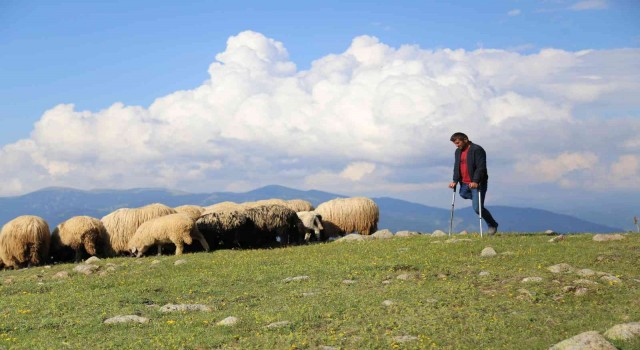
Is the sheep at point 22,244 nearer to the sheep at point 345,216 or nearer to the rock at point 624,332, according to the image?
the sheep at point 345,216

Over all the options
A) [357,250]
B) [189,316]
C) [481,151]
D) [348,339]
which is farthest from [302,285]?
[481,151]

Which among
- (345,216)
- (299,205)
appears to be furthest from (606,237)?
(299,205)

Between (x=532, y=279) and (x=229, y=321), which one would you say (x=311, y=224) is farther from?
(x=229, y=321)

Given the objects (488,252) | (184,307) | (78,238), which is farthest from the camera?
(78,238)

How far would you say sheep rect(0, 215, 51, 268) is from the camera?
92.6 feet

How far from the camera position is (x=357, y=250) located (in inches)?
931

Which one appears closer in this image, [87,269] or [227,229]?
[87,269]

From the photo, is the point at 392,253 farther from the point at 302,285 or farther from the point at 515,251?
the point at 302,285

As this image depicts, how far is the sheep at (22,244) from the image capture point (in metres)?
28.2

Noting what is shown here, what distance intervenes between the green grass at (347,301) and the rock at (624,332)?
21 centimetres

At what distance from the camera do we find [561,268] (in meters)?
16.7

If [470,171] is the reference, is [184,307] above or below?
below

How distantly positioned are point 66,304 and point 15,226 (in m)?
14.6

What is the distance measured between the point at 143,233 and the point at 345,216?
1175 centimetres
